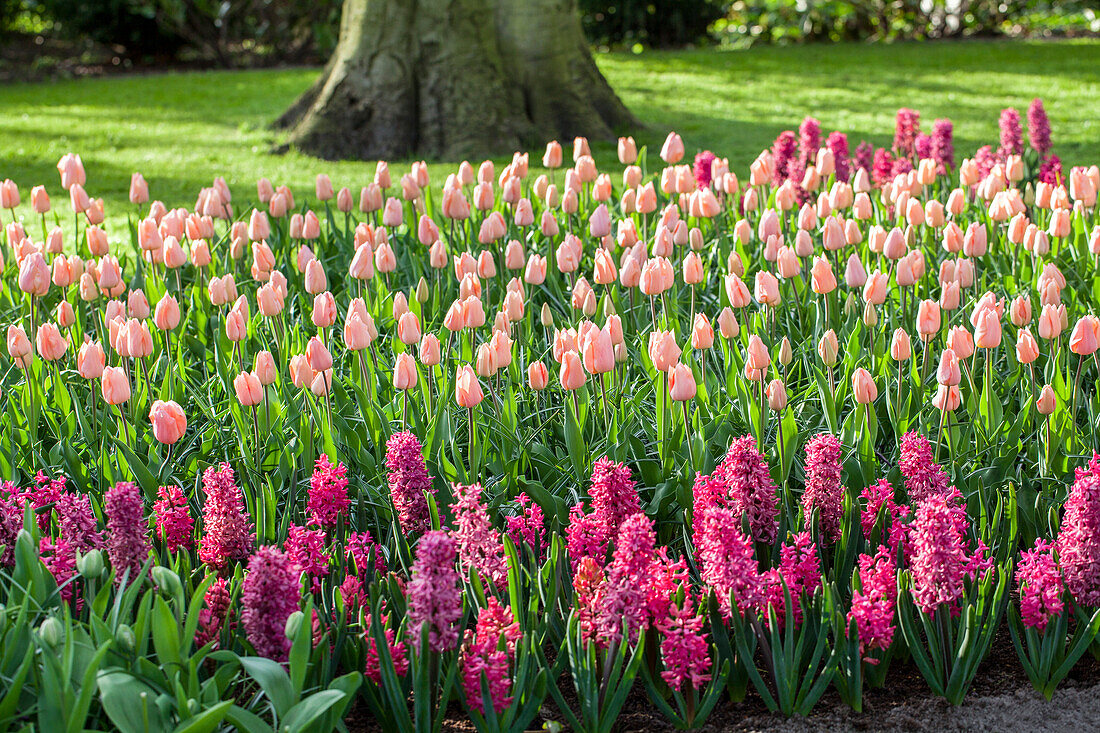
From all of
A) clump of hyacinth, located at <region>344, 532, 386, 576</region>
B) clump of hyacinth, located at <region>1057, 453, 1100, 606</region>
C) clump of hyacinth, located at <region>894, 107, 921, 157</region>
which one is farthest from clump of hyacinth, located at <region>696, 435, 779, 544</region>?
clump of hyacinth, located at <region>894, 107, 921, 157</region>

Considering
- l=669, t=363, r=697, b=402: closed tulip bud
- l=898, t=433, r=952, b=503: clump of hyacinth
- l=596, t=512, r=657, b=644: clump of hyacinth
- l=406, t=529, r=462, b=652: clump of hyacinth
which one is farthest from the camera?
l=669, t=363, r=697, b=402: closed tulip bud

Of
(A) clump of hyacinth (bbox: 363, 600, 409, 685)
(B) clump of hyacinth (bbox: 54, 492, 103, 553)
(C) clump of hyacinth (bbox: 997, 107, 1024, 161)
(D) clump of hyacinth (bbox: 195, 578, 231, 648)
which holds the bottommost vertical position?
(A) clump of hyacinth (bbox: 363, 600, 409, 685)

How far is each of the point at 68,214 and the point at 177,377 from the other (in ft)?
14.5

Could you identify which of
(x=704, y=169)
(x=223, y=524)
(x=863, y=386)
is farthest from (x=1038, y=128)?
(x=223, y=524)

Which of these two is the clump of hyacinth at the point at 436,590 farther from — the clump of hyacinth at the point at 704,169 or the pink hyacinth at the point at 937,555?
the clump of hyacinth at the point at 704,169

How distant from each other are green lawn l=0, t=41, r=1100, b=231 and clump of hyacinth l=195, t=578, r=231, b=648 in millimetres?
5675

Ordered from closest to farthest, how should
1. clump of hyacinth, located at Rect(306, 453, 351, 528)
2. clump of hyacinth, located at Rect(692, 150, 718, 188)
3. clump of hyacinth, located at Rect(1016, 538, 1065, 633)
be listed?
clump of hyacinth, located at Rect(1016, 538, 1065, 633), clump of hyacinth, located at Rect(306, 453, 351, 528), clump of hyacinth, located at Rect(692, 150, 718, 188)

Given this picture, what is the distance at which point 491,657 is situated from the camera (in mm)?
2018

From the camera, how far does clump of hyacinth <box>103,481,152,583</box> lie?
6.80 ft

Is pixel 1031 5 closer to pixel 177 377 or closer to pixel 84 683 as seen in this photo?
pixel 177 377

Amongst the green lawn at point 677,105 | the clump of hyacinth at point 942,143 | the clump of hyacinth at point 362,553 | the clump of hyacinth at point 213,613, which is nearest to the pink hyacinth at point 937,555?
the clump of hyacinth at point 362,553

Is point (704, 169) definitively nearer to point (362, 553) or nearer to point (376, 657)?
point (362, 553)

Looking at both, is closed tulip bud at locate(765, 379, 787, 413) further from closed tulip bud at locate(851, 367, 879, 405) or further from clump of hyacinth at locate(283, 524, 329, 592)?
clump of hyacinth at locate(283, 524, 329, 592)

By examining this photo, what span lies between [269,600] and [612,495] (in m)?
0.73
